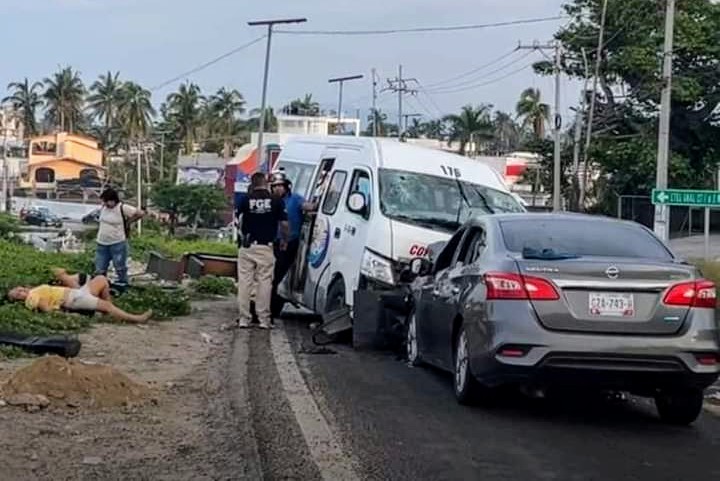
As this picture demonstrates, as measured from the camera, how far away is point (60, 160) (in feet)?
345

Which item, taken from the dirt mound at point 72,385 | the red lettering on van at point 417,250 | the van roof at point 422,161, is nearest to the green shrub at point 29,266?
the van roof at point 422,161

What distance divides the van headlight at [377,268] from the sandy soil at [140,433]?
2.19 m

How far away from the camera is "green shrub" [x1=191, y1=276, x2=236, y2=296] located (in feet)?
66.1

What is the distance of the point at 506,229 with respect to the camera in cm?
959

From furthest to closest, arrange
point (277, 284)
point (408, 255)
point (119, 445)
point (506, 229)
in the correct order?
1. point (277, 284)
2. point (408, 255)
3. point (506, 229)
4. point (119, 445)

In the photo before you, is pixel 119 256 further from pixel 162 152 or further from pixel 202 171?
pixel 162 152

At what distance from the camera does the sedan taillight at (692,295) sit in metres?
8.45

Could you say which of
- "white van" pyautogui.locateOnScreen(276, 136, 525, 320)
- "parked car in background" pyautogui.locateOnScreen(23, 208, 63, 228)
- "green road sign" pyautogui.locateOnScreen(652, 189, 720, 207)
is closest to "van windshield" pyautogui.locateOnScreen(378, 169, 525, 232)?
"white van" pyautogui.locateOnScreen(276, 136, 525, 320)

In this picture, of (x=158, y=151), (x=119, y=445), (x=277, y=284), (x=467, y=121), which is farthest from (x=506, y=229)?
(x=158, y=151)

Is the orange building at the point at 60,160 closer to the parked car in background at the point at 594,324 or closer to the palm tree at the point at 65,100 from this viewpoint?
the palm tree at the point at 65,100

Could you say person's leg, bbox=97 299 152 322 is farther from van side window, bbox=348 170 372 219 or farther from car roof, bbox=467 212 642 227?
car roof, bbox=467 212 642 227

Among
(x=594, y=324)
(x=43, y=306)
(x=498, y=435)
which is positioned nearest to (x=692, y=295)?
(x=594, y=324)

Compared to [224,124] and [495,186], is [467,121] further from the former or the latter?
[495,186]

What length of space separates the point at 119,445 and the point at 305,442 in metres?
1.15
